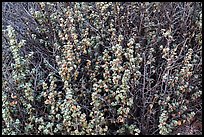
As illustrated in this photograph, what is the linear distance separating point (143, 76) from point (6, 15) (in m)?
1.48

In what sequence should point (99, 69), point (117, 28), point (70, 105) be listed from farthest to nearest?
point (117, 28)
point (99, 69)
point (70, 105)

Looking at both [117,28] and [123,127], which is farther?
[117,28]

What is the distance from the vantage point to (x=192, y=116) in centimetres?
242

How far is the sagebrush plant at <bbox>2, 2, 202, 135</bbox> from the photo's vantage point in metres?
2.41

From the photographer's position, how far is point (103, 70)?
2.67 m

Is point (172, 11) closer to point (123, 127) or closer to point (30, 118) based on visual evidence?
point (123, 127)

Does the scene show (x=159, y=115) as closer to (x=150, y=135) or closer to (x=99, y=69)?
(x=150, y=135)

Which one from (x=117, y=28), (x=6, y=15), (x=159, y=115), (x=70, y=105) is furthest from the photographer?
(x=6, y=15)

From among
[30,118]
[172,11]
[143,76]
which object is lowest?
[30,118]

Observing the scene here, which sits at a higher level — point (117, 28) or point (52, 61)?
point (117, 28)

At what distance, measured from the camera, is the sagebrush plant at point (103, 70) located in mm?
2410

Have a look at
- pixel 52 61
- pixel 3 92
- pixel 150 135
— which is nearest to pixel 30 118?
pixel 3 92

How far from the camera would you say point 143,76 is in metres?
2.57

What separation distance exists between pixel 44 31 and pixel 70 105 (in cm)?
87
